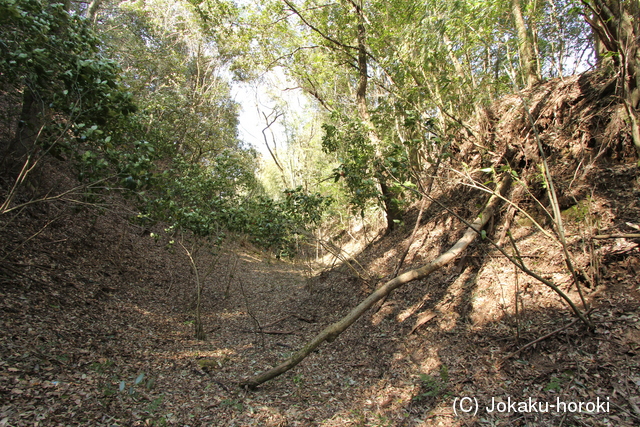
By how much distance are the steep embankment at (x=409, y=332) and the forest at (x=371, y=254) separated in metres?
0.03

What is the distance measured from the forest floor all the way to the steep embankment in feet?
0.08

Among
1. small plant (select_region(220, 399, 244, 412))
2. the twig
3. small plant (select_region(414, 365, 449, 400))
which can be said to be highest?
the twig

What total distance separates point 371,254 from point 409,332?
544 cm

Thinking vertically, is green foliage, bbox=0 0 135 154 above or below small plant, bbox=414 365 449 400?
above

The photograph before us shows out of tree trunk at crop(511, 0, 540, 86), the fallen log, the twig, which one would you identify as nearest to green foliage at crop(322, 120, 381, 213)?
the fallen log

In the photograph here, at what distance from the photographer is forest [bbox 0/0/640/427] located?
370 centimetres

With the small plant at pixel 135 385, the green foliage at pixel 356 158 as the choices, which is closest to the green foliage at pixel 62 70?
the small plant at pixel 135 385

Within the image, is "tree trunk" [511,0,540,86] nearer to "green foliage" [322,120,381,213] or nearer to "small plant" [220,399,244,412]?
"green foliage" [322,120,381,213]

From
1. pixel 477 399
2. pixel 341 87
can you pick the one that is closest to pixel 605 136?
pixel 477 399

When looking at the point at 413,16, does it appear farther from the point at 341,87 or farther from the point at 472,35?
the point at 341,87

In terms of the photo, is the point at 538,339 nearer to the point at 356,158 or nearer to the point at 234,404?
the point at 234,404

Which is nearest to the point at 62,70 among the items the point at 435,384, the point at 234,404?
the point at 234,404

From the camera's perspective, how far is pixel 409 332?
19.0ft

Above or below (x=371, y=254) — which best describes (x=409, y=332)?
below
